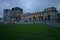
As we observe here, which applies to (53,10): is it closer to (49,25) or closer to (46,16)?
(46,16)

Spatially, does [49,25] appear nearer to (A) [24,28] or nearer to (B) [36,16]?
(B) [36,16]

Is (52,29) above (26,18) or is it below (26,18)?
below

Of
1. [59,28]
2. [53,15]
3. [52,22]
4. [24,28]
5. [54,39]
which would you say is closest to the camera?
[54,39]

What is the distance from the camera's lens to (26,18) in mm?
3896

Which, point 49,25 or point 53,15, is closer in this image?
point 53,15

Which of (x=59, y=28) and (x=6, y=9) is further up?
(x=6, y=9)

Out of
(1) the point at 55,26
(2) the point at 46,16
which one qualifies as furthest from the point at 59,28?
(2) the point at 46,16

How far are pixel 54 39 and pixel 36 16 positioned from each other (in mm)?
959

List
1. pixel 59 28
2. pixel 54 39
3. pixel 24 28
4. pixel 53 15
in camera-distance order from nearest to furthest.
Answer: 1. pixel 54 39
2. pixel 53 15
3. pixel 59 28
4. pixel 24 28

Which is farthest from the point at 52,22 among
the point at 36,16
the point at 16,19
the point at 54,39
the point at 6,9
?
the point at 6,9

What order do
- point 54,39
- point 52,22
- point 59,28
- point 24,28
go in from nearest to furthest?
point 54,39, point 52,22, point 59,28, point 24,28

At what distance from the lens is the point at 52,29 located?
3.80 meters

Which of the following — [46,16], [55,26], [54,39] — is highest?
[46,16]

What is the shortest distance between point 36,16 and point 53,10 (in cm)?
57
